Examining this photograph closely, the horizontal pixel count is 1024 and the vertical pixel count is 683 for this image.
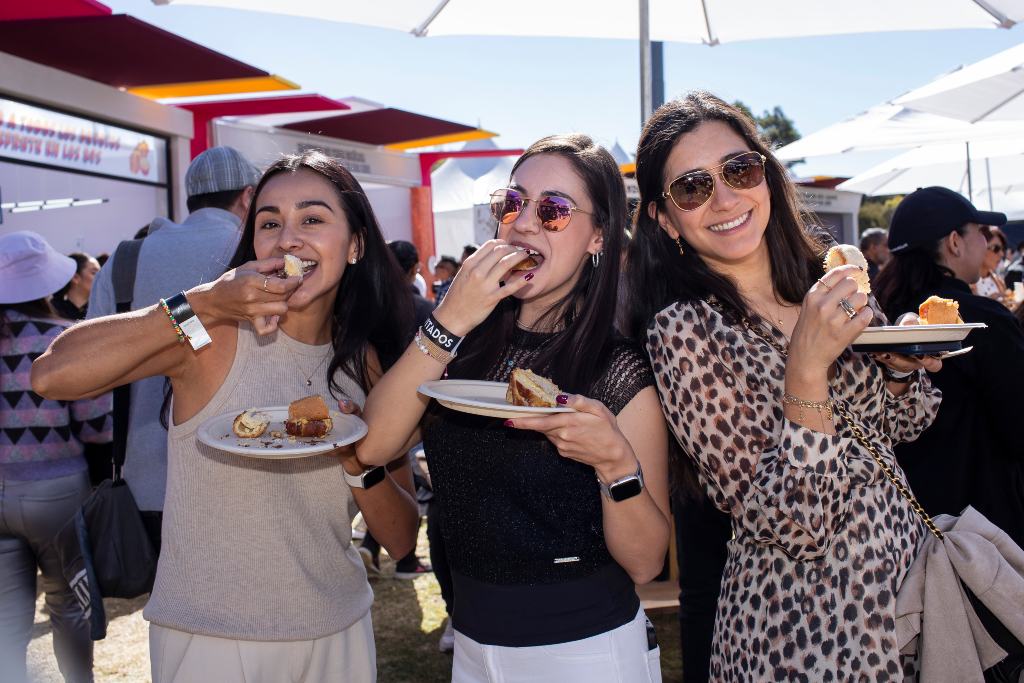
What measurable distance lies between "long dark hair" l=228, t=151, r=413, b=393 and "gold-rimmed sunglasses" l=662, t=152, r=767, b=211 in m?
0.95

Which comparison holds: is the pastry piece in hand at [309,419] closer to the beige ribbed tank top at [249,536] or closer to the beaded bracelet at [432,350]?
the beige ribbed tank top at [249,536]

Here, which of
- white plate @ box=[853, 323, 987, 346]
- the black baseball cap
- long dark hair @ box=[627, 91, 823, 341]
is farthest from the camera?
the black baseball cap

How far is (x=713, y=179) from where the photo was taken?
82.4 inches

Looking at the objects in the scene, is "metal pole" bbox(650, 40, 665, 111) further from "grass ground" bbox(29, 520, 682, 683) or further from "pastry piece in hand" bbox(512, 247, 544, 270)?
"pastry piece in hand" bbox(512, 247, 544, 270)

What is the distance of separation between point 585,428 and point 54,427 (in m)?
3.32

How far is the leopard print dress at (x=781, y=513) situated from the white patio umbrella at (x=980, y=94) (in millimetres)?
6520

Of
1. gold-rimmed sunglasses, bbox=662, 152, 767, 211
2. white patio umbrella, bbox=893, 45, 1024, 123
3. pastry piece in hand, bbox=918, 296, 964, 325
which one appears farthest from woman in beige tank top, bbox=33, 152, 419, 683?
white patio umbrella, bbox=893, 45, 1024, 123

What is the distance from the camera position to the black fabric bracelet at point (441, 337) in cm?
191

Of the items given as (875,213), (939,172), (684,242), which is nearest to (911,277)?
(684,242)

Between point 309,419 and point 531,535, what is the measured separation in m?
0.64

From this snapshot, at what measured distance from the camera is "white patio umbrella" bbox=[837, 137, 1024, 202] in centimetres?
1000

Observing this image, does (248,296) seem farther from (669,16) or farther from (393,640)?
(669,16)

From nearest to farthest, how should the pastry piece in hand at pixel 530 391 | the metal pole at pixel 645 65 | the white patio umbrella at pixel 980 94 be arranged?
the pastry piece in hand at pixel 530 391 < the metal pole at pixel 645 65 < the white patio umbrella at pixel 980 94

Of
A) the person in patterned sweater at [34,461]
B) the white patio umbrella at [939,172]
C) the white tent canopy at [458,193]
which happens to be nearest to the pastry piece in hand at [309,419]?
the person in patterned sweater at [34,461]
